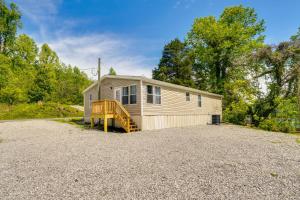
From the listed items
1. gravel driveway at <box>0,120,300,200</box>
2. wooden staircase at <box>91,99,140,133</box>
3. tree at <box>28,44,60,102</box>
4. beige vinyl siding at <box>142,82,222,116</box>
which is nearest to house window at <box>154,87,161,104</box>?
beige vinyl siding at <box>142,82,222,116</box>

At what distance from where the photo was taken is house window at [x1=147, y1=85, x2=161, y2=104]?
1246cm

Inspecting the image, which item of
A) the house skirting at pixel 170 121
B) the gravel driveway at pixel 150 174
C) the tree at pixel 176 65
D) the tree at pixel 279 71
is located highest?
the tree at pixel 176 65

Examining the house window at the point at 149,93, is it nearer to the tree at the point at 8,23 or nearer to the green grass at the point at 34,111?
the green grass at the point at 34,111

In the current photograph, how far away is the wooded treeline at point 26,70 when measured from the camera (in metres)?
20.5

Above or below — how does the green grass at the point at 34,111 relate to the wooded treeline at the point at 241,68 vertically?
below

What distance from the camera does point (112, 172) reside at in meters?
4.30

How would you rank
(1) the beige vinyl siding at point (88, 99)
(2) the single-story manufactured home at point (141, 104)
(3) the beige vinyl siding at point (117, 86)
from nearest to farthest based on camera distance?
1. (2) the single-story manufactured home at point (141, 104)
2. (3) the beige vinyl siding at point (117, 86)
3. (1) the beige vinyl siding at point (88, 99)

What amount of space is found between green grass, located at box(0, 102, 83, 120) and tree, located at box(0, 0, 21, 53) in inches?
276

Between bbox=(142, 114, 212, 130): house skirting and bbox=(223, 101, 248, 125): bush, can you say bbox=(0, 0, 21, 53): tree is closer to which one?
bbox=(142, 114, 212, 130): house skirting

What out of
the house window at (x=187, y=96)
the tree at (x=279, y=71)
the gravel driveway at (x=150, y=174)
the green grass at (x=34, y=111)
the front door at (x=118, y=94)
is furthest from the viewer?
the green grass at (x=34, y=111)

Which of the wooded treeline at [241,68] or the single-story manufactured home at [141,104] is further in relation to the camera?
the wooded treeline at [241,68]

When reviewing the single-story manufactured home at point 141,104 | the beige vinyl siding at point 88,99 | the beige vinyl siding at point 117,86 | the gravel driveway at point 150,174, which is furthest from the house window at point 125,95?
the gravel driveway at point 150,174

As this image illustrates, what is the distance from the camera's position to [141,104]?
464 inches

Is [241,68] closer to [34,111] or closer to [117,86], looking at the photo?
[117,86]
